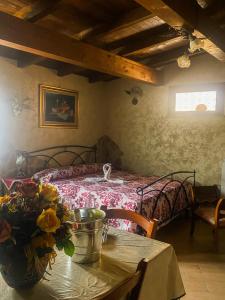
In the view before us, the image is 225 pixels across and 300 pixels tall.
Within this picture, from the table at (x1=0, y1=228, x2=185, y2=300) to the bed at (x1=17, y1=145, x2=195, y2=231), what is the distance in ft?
4.35

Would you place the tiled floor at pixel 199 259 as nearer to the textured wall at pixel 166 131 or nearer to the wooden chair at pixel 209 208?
the wooden chair at pixel 209 208

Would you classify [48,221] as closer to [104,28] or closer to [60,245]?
[60,245]

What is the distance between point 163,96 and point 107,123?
1.37 metres

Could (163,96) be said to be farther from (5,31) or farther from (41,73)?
(5,31)

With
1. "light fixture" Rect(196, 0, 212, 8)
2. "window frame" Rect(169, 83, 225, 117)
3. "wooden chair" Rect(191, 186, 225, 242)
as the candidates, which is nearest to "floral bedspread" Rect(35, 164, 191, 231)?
"wooden chair" Rect(191, 186, 225, 242)

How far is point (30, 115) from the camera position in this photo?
415 centimetres

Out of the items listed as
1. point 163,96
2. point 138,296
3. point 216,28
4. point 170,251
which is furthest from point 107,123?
point 138,296

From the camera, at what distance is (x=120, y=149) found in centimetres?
534

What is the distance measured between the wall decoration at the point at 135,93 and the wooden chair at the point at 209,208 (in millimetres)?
2050

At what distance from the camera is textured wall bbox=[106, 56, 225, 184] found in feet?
14.0

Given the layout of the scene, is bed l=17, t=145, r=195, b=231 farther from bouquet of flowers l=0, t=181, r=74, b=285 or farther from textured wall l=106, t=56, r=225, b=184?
bouquet of flowers l=0, t=181, r=74, b=285

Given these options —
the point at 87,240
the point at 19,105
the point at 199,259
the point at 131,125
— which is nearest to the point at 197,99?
the point at 131,125

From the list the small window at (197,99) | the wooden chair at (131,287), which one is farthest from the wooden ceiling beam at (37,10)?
the small window at (197,99)

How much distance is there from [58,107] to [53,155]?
84cm
